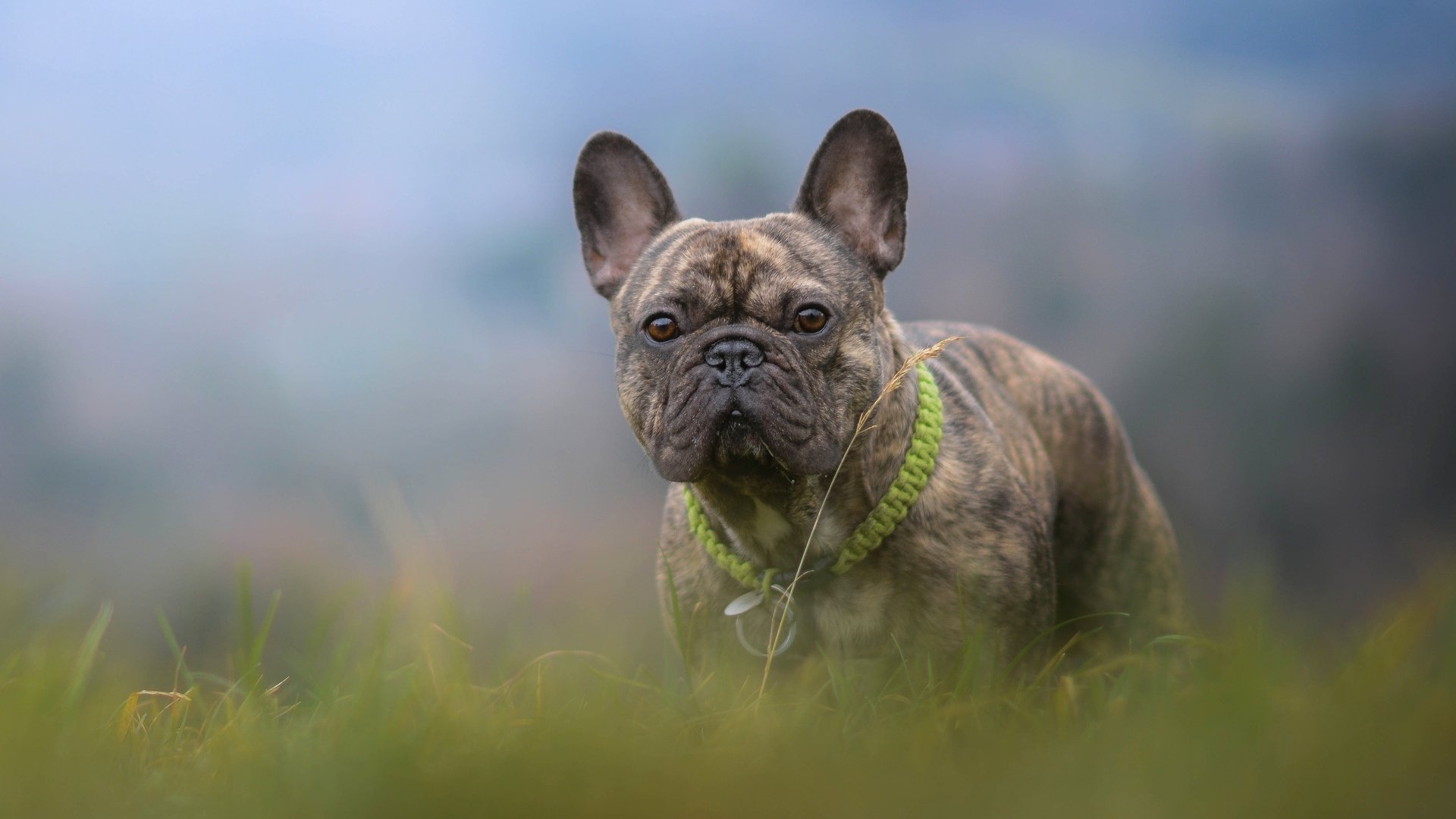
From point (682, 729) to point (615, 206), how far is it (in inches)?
82.0

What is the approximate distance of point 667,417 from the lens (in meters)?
2.98

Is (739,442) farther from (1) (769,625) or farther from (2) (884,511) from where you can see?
(1) (769,625)

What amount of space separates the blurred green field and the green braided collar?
0.40 metres

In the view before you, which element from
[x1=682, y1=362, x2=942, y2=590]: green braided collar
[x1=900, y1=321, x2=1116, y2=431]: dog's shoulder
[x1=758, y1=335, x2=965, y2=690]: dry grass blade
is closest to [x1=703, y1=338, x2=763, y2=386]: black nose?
[x1=758, y1=335, x2=965, y2=690]: dry grass blade

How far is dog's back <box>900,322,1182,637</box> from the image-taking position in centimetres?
405

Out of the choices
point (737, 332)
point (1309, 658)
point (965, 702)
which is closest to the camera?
point (965, 702)

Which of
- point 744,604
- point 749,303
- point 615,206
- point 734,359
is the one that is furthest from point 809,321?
point 615,206

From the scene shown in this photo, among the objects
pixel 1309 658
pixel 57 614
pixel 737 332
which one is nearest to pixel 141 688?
pixel 57 614

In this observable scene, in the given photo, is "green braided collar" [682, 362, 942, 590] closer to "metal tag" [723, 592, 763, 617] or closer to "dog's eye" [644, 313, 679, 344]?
"metal tag" [723, 592, 763, 617]

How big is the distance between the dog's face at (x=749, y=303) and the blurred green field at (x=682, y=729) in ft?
1.94

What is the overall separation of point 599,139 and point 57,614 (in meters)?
2.12

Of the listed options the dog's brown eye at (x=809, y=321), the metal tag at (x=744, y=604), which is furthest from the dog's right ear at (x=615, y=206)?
the metal tag at (x=744, y=604)

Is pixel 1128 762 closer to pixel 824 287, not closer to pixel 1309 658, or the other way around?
pixel 1309 658

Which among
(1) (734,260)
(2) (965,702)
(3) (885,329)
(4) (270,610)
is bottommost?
(2) (965,702)
